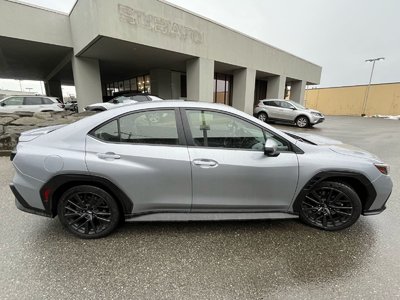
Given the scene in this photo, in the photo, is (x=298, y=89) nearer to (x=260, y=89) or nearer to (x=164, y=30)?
(x=260, y=89)

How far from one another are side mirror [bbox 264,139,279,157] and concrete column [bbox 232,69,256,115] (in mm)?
14410

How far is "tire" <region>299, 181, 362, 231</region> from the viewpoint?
2.59 metres

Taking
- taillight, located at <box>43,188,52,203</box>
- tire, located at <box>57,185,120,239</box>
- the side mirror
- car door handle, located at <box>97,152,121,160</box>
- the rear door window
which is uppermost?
the rear door window

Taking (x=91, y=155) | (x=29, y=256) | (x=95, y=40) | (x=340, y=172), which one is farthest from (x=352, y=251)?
(x=95, y=40)

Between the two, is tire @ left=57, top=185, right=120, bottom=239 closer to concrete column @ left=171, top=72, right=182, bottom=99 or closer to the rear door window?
the rear door window

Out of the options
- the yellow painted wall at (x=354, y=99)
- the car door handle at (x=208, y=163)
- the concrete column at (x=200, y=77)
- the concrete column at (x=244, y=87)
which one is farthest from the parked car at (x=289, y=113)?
the yellow painted wall at (x=354, y=99)

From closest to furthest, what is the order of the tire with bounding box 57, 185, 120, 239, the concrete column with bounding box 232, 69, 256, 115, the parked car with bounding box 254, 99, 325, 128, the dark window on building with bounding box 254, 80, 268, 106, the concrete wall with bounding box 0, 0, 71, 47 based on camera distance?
the tire with bounding box 57, 185, 120, 239
the concrete wall with bounding box 0, 0, 71, 47
the parked car with bounding box 254, 99, 325, 128
the concrete column with bounding box 232, 69, 256, 115
the dark window on building with bounding box 254, 80, 268, 106

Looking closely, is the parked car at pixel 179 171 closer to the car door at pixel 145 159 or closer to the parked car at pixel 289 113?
the car door at pixel 145 159

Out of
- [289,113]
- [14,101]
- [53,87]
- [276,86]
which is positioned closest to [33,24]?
[14,101]

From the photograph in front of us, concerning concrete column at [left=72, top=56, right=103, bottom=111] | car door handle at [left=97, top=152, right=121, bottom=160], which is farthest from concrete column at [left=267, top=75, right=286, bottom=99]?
car door handle at [left=97, top=152, right=121, bottom=160]

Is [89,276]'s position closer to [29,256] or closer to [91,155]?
[29,256]

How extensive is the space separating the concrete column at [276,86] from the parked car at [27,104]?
16729 mm

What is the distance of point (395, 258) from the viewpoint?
227cm

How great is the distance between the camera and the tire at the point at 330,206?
102 inches
